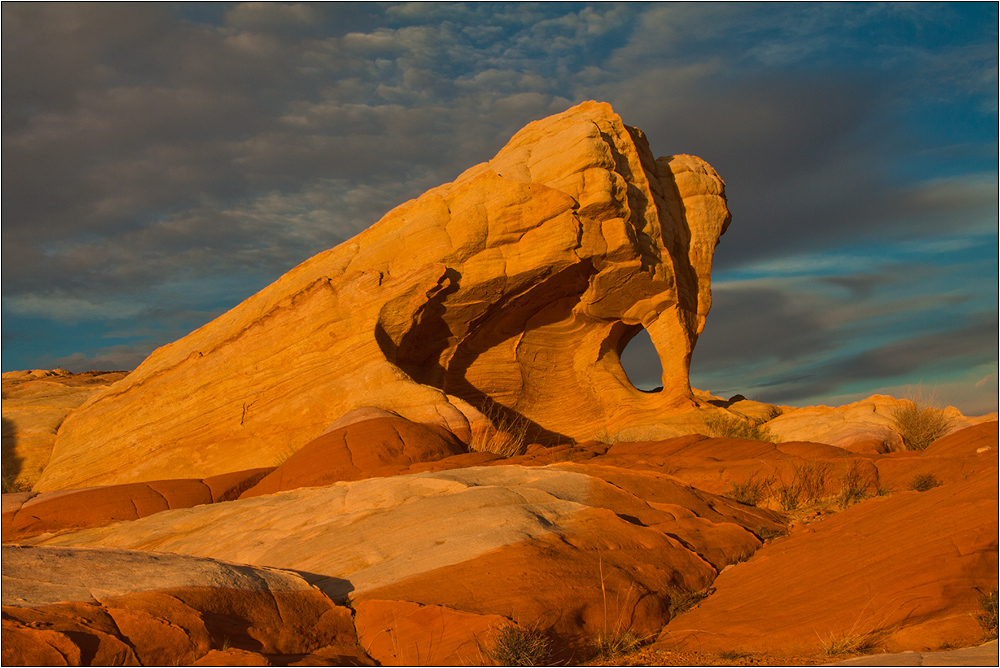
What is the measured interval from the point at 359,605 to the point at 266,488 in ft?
26.8

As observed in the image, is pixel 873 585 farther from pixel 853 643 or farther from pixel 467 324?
pixel 467 324

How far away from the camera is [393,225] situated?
816 inches

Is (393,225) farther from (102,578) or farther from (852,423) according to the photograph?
(102,578)

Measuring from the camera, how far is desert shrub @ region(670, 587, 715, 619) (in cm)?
662

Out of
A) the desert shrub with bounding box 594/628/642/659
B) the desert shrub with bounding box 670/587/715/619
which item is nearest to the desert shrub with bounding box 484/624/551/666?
the desert shrub with bounding box 594/628/642/659

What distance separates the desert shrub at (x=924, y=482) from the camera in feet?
32.0

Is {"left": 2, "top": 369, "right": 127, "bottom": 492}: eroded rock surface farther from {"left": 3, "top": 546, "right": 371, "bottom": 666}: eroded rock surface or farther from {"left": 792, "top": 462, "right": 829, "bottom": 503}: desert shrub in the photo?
{"left": 792, "top": 462, "right": 829, "bottom": 503}: desert shrub

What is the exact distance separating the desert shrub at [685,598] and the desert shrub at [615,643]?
715 millimetres

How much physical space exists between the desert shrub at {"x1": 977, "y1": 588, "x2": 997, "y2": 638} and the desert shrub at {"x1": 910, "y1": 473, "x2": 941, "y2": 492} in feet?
13.9

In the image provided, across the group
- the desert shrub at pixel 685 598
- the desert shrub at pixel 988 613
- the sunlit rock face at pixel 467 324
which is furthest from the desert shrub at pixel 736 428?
the desert shrub at pixel 988 613

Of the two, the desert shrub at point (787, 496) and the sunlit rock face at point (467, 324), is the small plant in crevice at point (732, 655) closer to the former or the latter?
the desert shrub at point (787, 496)

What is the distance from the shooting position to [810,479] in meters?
10.7

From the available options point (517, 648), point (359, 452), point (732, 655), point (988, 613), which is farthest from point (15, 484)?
point (988, 613)

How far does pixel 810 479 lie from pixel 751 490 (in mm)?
867
